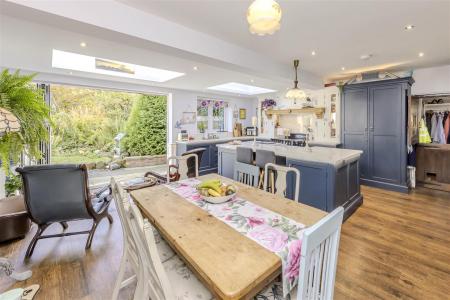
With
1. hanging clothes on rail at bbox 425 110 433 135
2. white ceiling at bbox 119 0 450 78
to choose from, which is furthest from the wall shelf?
hanging clothes on rail at bbox 425 110 433 135

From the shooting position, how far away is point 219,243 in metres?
1.11

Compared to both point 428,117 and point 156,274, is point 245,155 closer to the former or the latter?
point 156,274

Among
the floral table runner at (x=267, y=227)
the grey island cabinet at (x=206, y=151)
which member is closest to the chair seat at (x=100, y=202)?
the floral table runner at (x=267, y=227)

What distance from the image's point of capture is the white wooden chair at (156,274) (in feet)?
2.94

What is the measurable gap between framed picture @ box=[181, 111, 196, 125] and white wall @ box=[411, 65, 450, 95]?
5028mm

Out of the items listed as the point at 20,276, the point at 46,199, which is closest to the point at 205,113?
the point at 46,199

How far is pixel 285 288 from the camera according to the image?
991 millimetres

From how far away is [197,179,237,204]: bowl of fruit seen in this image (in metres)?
1.64

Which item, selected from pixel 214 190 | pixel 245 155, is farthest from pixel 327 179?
pixel 214 190

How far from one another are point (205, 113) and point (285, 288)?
5.86 metres

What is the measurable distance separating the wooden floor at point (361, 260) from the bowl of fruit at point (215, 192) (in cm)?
97

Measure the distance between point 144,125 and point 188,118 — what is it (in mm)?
1574

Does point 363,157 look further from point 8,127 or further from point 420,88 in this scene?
point 8,127

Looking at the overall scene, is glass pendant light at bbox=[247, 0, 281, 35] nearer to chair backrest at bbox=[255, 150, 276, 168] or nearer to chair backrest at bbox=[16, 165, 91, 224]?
chair backrest at bbox=[255, 150, 276, 168]
